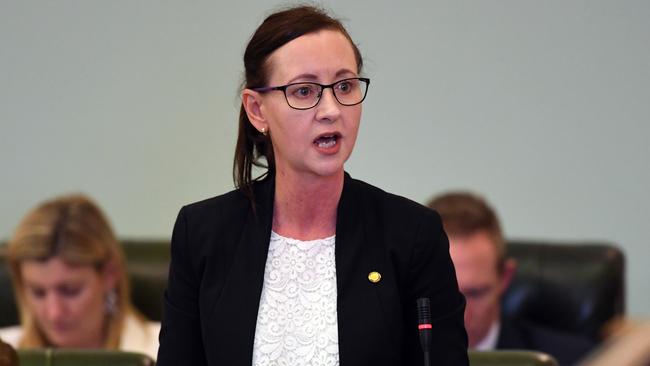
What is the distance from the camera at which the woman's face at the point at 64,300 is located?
3.92 metres

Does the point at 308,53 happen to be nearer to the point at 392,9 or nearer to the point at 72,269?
the point at 72,269

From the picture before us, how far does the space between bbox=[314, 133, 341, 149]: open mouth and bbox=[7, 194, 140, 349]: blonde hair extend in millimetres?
2302

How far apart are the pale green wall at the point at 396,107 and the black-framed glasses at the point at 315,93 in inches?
110

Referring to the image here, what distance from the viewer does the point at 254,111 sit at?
6.06 feet

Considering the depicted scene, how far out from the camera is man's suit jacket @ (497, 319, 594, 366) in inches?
148

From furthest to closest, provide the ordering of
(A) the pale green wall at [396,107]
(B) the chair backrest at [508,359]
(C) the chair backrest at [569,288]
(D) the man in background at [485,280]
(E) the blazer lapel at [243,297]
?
(A) the pale green wall at [396,107] → (C) the chair backrest at [569,288] → (D) the man in background at [485,280] → (B) the chair backrest at [508,359] → (E) the blazer lapel at [243,297]

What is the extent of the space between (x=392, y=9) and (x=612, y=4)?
85 cm

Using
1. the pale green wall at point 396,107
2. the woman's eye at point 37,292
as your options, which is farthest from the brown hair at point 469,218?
the woman's eye at point 37,292

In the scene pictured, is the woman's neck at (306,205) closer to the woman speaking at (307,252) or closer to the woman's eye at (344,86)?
the woman speaking at (307,252)

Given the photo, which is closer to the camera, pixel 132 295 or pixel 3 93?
pixel 132 295

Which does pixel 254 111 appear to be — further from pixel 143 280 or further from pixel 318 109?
pixel 143 280

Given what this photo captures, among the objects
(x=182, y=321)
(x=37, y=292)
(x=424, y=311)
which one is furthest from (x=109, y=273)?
(x=424, y=311)

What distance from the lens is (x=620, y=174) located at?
459cm

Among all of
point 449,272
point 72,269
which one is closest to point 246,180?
point 449,272
